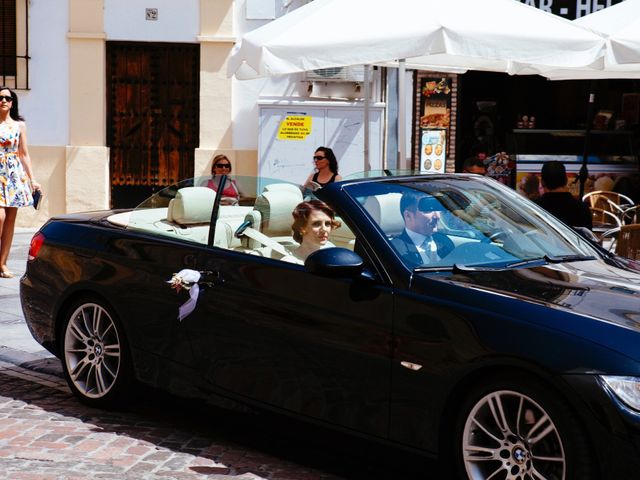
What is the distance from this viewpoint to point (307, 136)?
1597cm

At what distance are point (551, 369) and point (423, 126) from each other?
41.4 ft

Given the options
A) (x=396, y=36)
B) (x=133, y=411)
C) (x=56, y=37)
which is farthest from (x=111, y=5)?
(x=133, y=411)

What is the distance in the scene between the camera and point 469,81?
1742 cm

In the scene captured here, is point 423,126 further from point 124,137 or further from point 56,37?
point 56,37

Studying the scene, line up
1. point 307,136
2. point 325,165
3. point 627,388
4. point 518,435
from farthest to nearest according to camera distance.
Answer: point 307,136 < point 325,165 < point 518,435 < point 627,388

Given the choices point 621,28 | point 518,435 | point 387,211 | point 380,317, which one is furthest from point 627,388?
point 621,28

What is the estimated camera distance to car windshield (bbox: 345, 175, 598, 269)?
5137 millimetres

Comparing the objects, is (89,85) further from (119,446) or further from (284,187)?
(119,446)

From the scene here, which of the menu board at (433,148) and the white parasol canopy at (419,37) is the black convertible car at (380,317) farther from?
the menu board at (433,148)

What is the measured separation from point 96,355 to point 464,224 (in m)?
2.33

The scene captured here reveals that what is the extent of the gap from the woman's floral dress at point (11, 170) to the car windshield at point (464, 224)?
22.6ft

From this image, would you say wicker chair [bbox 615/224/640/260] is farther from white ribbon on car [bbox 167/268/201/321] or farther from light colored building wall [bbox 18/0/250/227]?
light colored building wall [bbox 18/0/250/227]

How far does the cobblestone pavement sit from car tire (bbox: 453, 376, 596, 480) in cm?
45

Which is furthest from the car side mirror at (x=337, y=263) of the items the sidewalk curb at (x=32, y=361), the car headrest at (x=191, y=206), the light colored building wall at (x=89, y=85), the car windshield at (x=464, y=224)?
the light colored building wall at (x=89, y=85)
